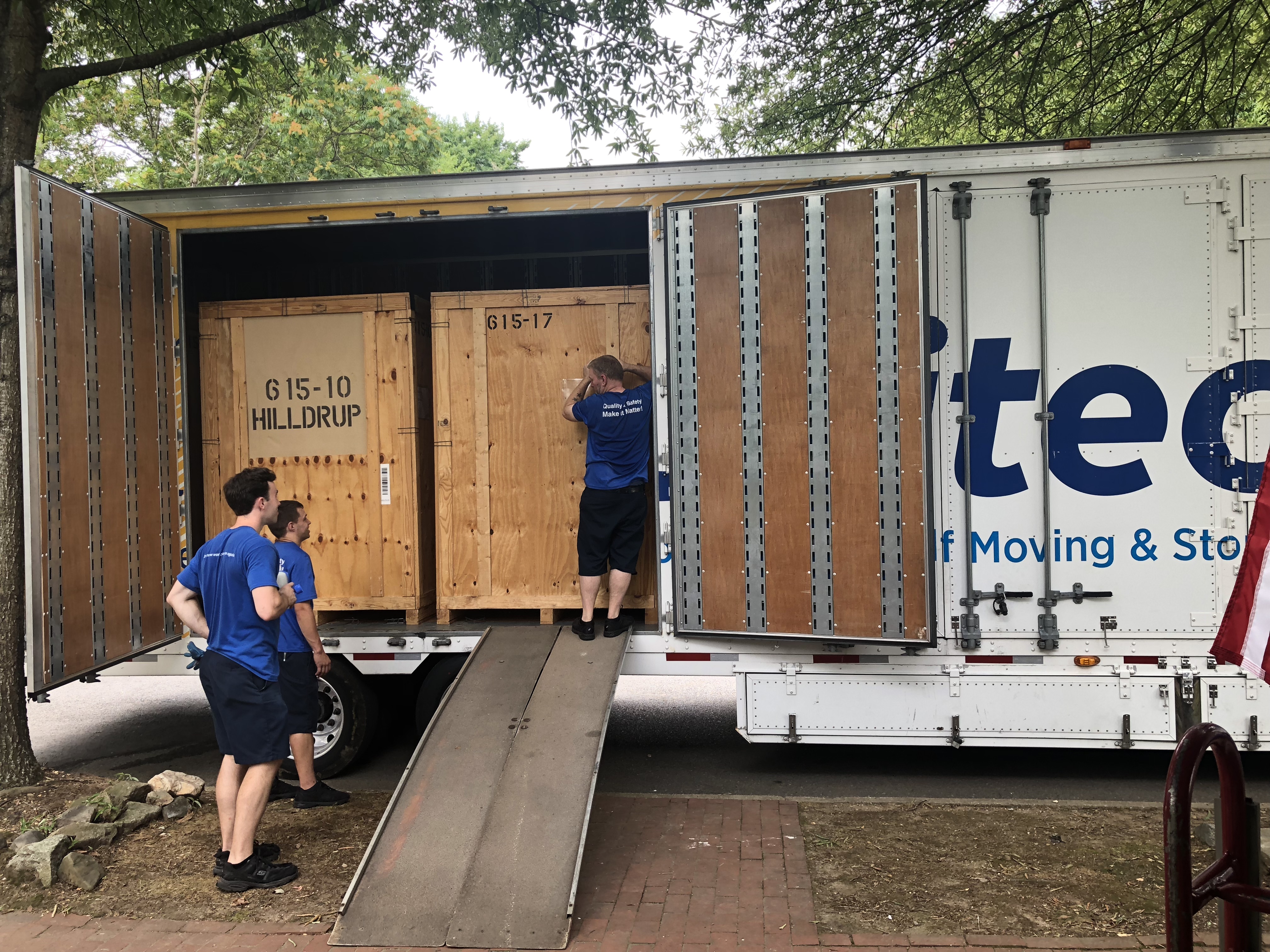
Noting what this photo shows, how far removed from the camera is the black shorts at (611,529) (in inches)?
224

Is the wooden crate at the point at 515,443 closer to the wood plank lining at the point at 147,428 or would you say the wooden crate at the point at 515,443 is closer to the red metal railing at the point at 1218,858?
the wood plank lining at the point at 147,428

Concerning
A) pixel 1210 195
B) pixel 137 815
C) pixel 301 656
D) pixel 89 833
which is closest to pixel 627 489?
pixel 301 656

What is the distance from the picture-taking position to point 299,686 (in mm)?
5246

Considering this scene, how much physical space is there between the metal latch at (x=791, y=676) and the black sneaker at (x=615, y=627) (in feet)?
3.13

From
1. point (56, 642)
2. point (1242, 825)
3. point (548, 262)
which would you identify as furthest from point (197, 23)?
point (1242, 825)

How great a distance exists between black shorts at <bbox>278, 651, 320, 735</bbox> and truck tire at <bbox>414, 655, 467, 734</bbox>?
73 centimetres

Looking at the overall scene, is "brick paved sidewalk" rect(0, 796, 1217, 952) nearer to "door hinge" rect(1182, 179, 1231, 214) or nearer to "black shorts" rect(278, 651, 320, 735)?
"black shorts" rect(278, 651, 320, 735)

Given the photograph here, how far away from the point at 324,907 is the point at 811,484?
3.10 m

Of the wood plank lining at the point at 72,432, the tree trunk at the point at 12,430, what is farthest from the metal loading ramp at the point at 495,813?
the tree trunk at the point at 12,430

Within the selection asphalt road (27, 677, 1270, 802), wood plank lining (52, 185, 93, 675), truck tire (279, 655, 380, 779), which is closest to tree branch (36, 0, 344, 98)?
wood plank lining (52, 185, 93, 675)

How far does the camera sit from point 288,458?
6168 mm

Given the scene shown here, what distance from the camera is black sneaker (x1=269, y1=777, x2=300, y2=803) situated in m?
5.43

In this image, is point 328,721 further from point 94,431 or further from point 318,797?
point 94,431

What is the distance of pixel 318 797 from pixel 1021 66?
914 cm
